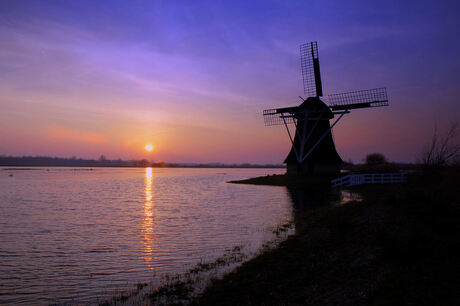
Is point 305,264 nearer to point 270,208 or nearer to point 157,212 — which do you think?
point 270,208

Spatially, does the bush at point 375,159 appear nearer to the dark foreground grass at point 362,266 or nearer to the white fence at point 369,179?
the white fence at point 369,179

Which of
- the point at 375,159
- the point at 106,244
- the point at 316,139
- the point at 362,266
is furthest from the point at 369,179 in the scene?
the point at 375,159

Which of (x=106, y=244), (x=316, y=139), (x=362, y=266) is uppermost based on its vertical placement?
(x=316, y=139)

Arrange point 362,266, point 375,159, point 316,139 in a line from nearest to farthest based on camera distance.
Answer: point 362,266 < point 316,139 < point 375,159

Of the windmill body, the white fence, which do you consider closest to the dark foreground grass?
the white fence

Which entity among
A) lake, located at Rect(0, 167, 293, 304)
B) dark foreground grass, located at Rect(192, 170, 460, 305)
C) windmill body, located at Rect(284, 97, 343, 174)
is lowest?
lake, located at Rect(0, 167, 293, 304)

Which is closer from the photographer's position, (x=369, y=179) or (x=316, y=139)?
(x=369, y=179)

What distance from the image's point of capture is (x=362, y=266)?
838 centimetres

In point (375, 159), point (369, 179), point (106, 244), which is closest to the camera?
point (106, 244)

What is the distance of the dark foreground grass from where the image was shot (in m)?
6.54

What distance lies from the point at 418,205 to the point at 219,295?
1240cm

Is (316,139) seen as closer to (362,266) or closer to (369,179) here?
(369,179)

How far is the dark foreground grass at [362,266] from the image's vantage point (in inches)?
258

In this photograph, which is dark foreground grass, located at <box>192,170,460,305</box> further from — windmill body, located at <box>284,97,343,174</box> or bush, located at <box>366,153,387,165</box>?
bush, located at <box>366,153,387,165</box>
